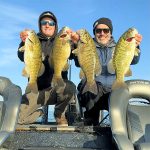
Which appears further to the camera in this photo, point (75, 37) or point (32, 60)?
point (75, 37)

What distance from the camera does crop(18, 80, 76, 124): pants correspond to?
6250mm

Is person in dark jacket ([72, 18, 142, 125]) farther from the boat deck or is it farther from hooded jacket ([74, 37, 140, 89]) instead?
the boat deck

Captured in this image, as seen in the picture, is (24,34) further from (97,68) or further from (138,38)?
(138,38)

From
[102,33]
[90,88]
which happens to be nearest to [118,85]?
[90,88]

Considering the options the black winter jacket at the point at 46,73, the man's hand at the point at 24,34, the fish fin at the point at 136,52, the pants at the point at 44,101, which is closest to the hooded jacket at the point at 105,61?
the fish fin at the point at 136,52

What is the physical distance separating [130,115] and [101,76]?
1243 millimetres

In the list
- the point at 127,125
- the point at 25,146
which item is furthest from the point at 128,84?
the point at 25,146

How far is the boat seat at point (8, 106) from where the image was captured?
5.16 meters

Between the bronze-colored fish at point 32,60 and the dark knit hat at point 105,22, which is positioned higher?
the dark knit hat at point 105,22

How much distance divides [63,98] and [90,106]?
50cm

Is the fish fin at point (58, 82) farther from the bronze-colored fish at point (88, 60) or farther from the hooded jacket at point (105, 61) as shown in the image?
the hooded jacket at point (105, 61)

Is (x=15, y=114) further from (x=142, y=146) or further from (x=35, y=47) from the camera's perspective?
(x=142, y=146)

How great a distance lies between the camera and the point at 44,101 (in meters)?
6.47

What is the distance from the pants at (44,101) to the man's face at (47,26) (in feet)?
3.25
